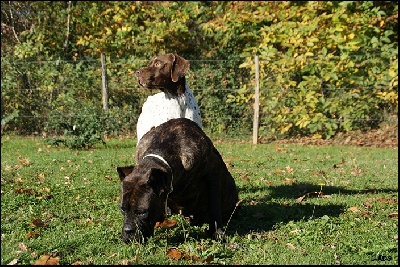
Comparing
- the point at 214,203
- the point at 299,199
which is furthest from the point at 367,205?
the point at 214,203

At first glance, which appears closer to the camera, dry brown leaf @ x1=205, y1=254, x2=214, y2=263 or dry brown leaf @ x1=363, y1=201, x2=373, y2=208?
dry brown leaf @ x1=205, y1=254, x2=214, y2=263

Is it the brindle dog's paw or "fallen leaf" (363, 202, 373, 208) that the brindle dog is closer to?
the brindle dog's paw

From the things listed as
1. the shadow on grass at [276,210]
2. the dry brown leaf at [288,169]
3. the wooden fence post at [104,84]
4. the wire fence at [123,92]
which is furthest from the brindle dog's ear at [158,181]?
the wooden fence post at [104,84]

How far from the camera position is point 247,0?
52.1 feet

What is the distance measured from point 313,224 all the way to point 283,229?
320 mm

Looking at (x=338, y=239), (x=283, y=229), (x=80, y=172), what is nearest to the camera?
(x=338, y=239)

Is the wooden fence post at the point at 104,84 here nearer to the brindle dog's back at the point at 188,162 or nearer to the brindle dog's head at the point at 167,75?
the brindle dog's head at the point at 167,75

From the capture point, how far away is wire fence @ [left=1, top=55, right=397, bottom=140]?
14047mm

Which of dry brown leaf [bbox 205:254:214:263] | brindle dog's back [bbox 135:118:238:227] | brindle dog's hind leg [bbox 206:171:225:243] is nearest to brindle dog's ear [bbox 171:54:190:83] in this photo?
brindle dog's back [bbox 135:118:238:227]

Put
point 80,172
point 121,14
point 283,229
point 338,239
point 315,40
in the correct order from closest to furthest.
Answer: point 338,239 → point 283,229 → point 80,172 → point 315,40 → point 121,14

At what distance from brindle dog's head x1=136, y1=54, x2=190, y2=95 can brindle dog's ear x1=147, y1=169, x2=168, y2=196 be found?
1.96 metres

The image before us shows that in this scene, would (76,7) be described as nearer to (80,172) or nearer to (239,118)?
(239,118)

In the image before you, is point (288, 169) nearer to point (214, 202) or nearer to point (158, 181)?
point (214, 202)

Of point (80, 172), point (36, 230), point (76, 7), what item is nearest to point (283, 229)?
point (36, 230)
